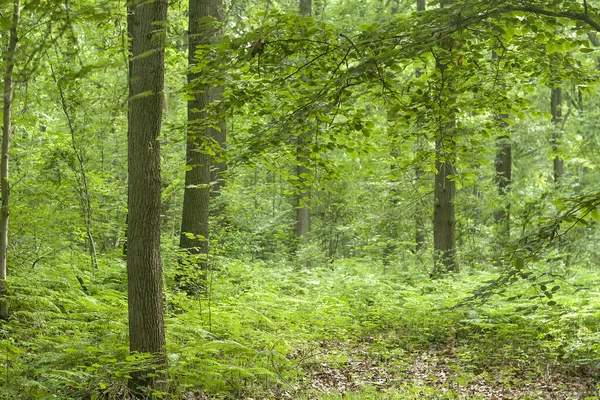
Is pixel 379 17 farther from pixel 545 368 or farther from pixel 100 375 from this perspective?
pixel 100 375

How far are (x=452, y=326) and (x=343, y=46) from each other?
18.0 feet

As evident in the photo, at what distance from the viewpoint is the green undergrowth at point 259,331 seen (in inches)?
208

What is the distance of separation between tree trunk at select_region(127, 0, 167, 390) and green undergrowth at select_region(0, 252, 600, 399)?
32 cm

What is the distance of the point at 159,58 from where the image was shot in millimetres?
5027

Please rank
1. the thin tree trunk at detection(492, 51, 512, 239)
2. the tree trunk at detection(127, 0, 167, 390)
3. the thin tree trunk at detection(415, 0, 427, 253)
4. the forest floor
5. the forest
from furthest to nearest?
the thin tree trunk at detection(415, 0, 427, 253)
the thin tree trunk at detection(492, 51, 512, 239)
the forest floor
the tree trunk at detection(127, 0, 167, 390)
the forest

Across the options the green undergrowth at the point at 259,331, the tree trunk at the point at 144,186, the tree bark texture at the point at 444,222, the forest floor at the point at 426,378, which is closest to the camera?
the tree trunk at the point at 144,186

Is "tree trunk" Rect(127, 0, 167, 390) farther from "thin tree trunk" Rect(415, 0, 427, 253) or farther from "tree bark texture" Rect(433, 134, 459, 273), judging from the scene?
"thin tree trunk" Rect(415, 0, 427, 253)

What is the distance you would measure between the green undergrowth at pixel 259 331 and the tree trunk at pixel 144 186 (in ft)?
1.07

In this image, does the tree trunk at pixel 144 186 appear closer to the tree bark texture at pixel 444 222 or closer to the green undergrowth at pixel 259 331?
the green undergrowth at pixel 259 331

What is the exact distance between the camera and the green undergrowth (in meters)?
5.29

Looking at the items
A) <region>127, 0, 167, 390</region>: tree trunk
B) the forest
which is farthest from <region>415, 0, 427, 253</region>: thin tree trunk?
<region>127, 0, 167, 390</region>: tree trunk

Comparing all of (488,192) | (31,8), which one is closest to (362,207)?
(488,192)

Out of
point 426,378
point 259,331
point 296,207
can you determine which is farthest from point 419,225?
point 296,207

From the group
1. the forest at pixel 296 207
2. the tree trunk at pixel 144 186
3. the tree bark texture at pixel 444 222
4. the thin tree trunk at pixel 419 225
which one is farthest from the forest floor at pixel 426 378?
the thin tree trunk at pixel 419 225
